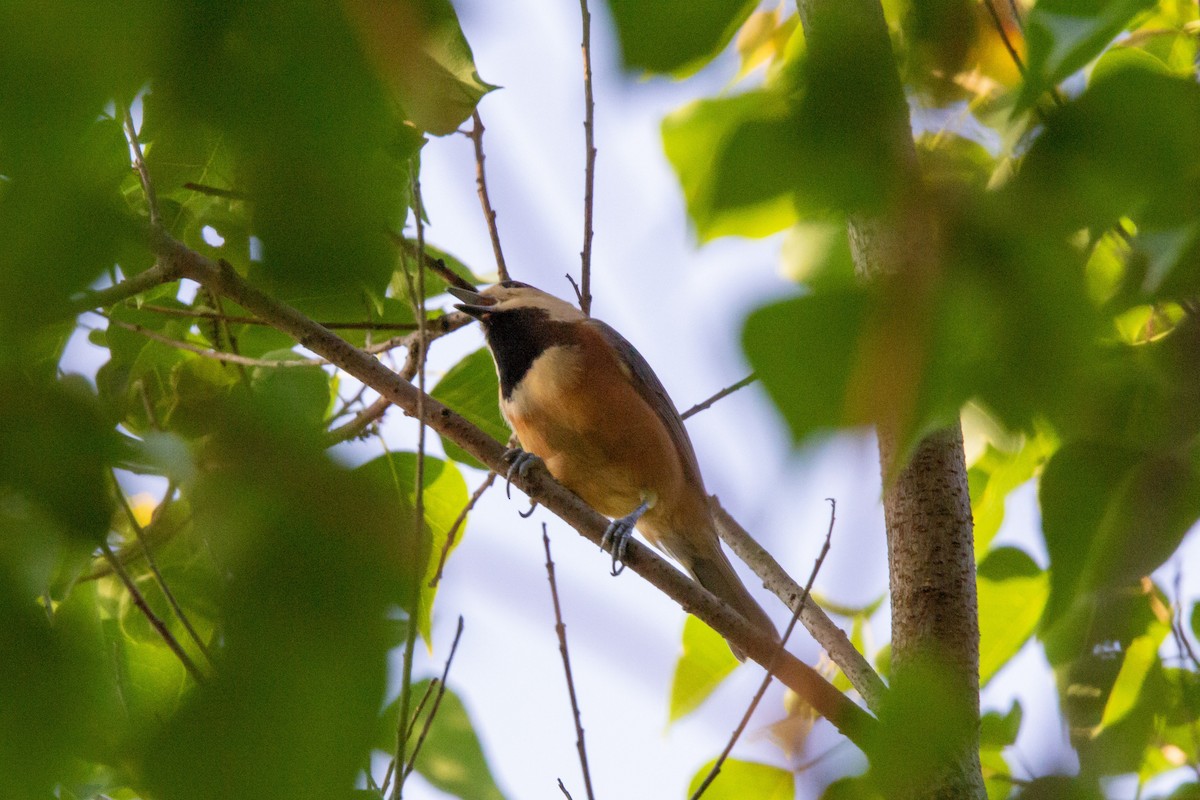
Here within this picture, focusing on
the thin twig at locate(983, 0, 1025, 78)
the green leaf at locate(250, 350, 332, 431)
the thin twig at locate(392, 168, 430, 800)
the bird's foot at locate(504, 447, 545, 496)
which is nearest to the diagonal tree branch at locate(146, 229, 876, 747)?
the bird's foot at locate(504, 447, 545, 496)

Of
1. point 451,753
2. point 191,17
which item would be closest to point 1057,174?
point 191,17

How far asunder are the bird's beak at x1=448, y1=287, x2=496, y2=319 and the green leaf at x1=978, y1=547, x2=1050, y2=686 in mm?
2477

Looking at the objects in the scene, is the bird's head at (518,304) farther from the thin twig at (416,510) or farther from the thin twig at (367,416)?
the thin twig at (416,510)

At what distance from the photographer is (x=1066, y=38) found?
2.19ft

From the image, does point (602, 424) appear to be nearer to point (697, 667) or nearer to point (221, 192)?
point (697, 667)

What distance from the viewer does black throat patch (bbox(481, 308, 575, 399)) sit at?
16.1 ft

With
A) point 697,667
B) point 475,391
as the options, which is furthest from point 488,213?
point 697,667

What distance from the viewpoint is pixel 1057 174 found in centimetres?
71

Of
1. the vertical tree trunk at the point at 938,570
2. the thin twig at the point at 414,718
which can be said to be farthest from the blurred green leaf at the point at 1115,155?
the thin twig at the point at 414,718

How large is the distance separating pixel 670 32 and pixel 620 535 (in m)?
3.10

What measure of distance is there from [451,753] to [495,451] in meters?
1.01

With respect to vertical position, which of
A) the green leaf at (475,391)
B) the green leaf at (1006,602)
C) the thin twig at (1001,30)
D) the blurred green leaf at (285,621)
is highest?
the green leaf at (475,391)

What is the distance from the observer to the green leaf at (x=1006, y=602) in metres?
2.45

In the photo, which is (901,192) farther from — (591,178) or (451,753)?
(591,178)
